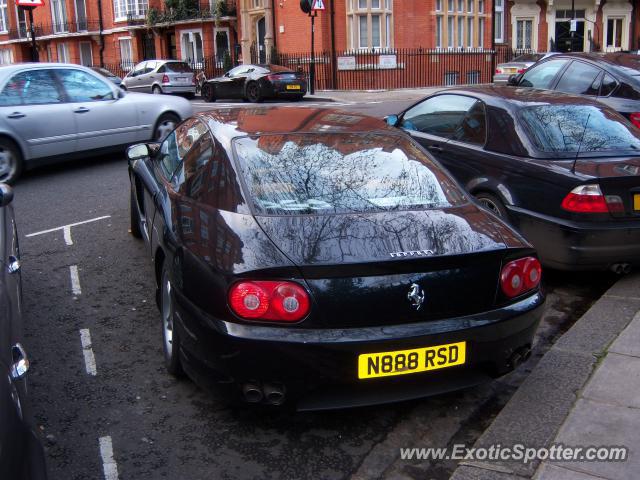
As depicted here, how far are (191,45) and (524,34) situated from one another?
1883 centimetres

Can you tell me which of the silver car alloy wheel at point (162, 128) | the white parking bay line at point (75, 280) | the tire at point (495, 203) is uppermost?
the silver car alloy wheel at point (162, 128)

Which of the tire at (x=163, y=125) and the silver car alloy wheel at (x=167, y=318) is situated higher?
the tire at (x=163, y=125)

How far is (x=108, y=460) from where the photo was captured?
3.36 m

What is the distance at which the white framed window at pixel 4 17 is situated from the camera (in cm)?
4906

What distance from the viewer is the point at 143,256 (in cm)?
641

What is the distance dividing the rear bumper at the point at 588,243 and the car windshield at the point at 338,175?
4.78ft

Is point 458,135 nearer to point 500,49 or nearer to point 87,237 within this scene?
point 87,237

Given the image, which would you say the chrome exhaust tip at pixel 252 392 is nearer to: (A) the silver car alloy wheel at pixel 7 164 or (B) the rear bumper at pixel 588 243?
(B) the rear bumper at pixel 588 243

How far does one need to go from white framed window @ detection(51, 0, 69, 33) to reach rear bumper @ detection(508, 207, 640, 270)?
45.9m

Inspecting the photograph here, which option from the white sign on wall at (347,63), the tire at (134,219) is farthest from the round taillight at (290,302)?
the white sign on wall at (347,63)

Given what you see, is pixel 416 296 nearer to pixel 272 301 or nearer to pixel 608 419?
pixel 272 301

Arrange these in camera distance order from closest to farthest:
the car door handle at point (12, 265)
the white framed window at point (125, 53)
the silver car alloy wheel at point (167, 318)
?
the car door handle at point (12, 265) → the silver car alloy wheel at point (167, 318) → the white framed window at point (125, 53)

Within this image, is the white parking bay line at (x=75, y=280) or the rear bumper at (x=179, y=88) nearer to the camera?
the white parking bay line at (x=75, y=280)

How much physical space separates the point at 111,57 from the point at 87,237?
39982mm
